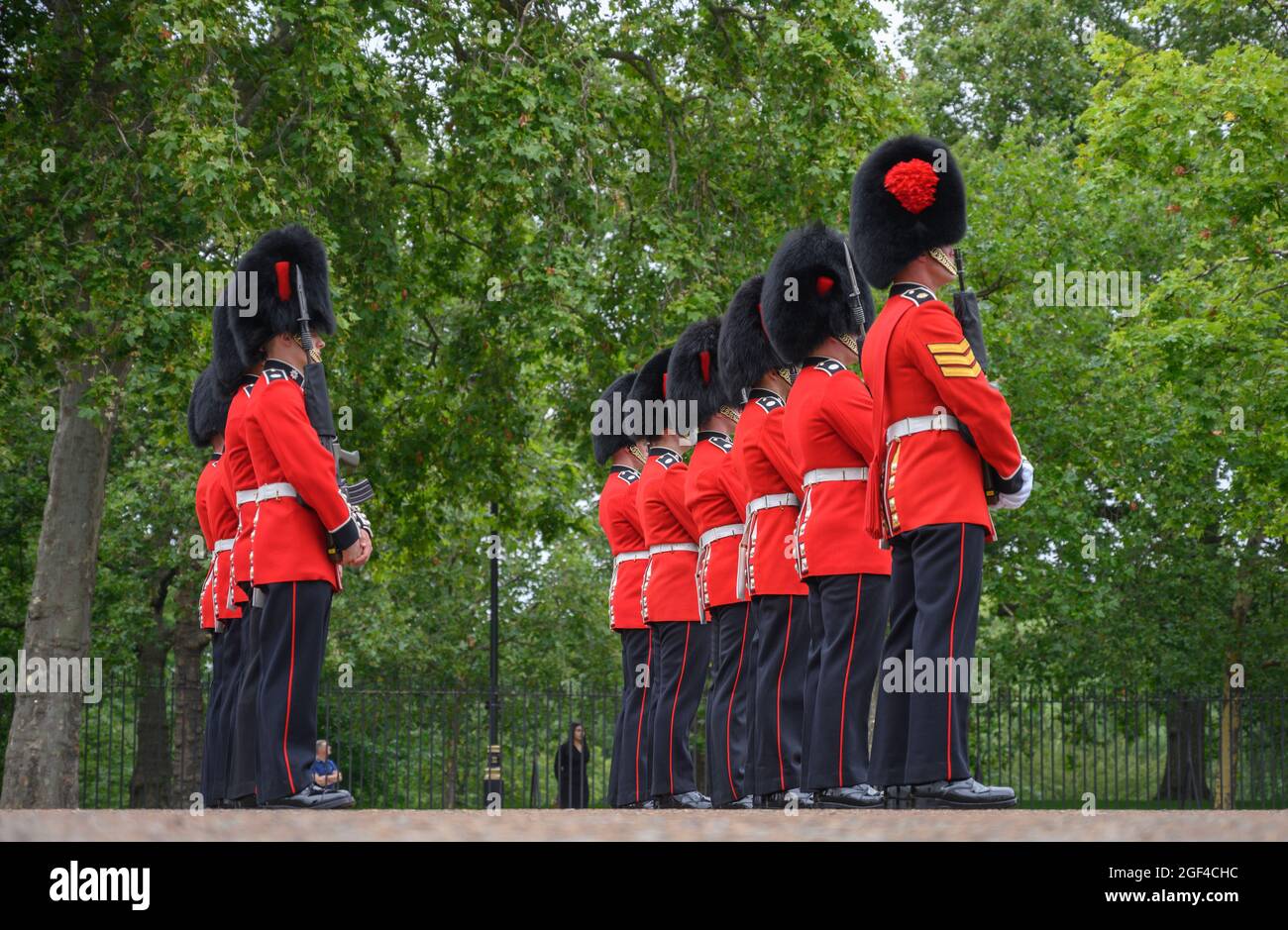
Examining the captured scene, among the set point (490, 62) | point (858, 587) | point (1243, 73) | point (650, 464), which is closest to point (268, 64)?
point (490, 62)

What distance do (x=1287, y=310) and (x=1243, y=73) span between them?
116 inches

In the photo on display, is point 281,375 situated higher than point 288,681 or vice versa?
point 281,375

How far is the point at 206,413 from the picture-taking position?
9953 mm

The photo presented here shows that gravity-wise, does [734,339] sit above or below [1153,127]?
below

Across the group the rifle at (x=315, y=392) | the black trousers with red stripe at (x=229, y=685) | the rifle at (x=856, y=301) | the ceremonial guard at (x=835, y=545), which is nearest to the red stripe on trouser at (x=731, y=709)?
the ceremonial guard at (x=835, y=545)

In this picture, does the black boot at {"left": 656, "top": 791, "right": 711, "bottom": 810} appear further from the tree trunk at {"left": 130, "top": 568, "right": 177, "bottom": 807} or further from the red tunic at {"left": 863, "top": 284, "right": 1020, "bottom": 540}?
the tree trunk at {"left": 130, "top": 568, "right": 177, "bottom": 807}

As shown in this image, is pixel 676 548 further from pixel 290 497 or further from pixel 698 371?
pixel 290 497

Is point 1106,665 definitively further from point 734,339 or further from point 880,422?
point 880,422

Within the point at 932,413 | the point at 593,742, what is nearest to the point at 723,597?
the point at 932,413

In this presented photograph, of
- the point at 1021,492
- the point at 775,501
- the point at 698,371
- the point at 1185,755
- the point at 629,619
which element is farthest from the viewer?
the point at 1185,755

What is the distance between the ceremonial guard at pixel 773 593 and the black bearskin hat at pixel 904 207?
4.80 ft

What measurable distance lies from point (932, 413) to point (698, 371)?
448 centimetres

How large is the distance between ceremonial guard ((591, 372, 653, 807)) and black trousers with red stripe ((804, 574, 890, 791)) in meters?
3.67

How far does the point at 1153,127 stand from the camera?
16406mm
